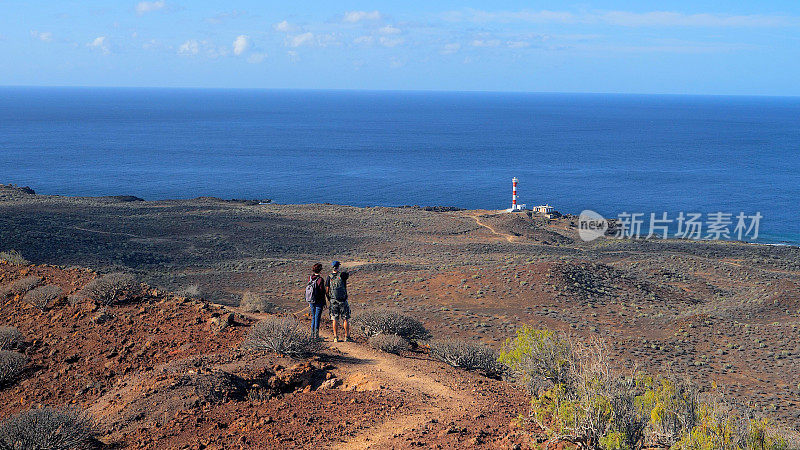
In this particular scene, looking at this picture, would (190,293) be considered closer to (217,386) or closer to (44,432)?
(217,386)

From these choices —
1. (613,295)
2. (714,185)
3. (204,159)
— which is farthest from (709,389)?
(204,159)

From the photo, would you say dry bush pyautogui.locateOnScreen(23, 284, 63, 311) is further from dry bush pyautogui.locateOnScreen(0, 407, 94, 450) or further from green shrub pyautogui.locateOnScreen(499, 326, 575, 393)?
green shrub pyautogui.locateOnScreen(499, 326, 575, 393)

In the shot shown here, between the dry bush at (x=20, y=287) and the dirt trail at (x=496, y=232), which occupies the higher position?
the dry bush at (x=20, y=287)

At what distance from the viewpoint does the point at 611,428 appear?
6.45 m

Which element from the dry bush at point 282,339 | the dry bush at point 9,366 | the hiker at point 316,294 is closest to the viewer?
the dry bush at point 9,366

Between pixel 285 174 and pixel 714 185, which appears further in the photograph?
pixel 285 174

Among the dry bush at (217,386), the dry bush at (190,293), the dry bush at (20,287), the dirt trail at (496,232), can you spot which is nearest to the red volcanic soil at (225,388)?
the dry bush at (217,386)

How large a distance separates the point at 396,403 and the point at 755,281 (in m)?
27.7

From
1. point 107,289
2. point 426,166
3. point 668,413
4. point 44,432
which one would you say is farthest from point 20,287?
point 426,166

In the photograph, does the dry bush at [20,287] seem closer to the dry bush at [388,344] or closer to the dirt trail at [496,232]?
the dry bush at [388,344]

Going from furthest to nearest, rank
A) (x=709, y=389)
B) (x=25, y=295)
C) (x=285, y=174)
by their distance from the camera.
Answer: (x=285, y=174), (x=709, y=389), (x=25, y=295)

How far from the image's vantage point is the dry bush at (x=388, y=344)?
10.6 m

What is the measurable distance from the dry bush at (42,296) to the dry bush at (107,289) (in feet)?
1.94

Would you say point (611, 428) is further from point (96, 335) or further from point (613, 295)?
point (613, 295)
